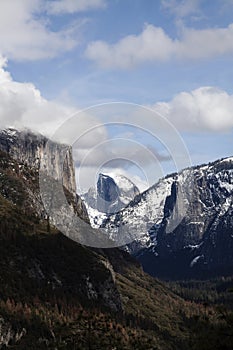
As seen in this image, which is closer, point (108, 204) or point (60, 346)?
point (108, 204)

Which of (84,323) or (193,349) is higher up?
(84,323)

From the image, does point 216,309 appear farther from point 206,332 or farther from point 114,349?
point 114,349

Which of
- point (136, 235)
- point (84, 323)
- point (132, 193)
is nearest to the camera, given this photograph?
point (136, 235)

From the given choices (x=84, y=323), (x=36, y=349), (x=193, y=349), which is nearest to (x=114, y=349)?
(x=84, y=323)

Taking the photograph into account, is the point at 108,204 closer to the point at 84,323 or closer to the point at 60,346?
the point at 60,346

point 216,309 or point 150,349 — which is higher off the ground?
point 150,349

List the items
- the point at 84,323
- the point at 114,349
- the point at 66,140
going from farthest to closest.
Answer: the point at 84,323 < the point at 114,349 < the point at 66,140

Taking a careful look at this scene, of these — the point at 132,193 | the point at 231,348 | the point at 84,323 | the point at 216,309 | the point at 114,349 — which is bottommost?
the point at 231,348

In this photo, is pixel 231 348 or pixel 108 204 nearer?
pixel 231 348

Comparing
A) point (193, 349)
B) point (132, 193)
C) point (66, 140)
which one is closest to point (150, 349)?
point (132, 193)
